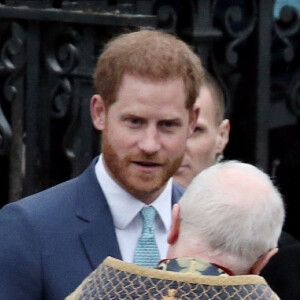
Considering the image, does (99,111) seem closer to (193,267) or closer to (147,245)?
(147,245)

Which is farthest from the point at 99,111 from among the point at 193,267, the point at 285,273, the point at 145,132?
the point at 285,273

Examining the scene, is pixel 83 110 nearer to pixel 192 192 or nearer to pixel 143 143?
pixel 143 143

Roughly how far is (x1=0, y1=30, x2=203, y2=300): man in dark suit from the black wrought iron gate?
1.37 metres

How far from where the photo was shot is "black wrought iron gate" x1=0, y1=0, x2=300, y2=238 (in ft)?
19.0

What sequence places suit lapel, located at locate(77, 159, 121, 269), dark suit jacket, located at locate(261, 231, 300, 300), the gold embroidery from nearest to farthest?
the gold embroidery → suit lapel, located at locate(77, 159, 121, 269) → dark suit jacket, located at locate(261, 231, 300, 300)

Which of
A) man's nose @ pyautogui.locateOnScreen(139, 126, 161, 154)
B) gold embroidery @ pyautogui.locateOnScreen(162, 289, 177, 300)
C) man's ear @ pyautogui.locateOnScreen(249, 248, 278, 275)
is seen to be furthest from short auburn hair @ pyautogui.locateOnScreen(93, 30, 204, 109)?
gold embroidery @ pyautogui.locateOnScreen(162, 289, 177, 300)

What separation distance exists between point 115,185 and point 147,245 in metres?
0.21

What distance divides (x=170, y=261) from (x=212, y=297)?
0.51 feet

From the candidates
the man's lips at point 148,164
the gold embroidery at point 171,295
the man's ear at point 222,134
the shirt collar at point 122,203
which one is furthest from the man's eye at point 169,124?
the man's ear at point 222,134

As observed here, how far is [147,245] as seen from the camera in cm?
432

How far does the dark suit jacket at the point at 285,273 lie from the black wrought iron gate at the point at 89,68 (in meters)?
1.00

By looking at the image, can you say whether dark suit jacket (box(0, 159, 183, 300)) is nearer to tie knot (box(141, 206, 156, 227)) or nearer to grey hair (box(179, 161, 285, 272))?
tie knot (box(141, 206, 156, 227))

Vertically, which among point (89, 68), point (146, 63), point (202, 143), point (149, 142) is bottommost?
point (202, 143)

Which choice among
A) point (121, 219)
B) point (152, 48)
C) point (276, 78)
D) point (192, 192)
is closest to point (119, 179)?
point (121, 219)
